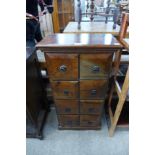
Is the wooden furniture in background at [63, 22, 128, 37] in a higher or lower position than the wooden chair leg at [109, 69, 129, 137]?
higher

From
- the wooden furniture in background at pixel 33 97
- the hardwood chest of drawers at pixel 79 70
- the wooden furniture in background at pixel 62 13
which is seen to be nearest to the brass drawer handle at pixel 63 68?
the hardwood chest of drawers at pixel 79 70

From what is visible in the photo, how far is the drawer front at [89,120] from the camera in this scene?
1.43 metres

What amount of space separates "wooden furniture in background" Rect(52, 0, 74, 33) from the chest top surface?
4.38 ft

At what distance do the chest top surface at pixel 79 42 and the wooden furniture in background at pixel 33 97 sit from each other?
7.3 inches

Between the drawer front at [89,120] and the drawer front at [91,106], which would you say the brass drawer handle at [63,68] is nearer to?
the drawer front at [91,106]

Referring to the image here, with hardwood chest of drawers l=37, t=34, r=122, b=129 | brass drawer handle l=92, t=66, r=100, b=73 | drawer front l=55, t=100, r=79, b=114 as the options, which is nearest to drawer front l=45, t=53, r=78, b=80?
hardwood chest of drawers l=37, t=34, r=122, b=129

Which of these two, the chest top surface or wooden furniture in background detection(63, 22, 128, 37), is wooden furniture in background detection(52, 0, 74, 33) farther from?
the chest top surface

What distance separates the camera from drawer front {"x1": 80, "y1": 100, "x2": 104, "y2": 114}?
4.36 feet

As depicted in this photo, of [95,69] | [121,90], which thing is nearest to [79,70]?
[95,69]
